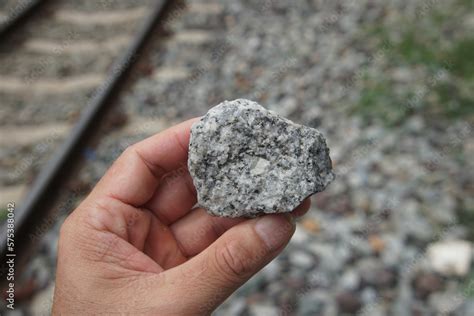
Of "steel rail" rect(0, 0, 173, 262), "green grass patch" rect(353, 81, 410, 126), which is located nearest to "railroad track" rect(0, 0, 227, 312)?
"steel rail" rect(0, 0, 173, 262)

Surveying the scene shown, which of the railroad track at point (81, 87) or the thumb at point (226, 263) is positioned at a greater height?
the thumb at point (226, 263)

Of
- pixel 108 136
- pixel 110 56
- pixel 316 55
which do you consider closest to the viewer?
pixel 108 136

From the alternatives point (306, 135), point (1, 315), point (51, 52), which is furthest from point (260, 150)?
point (51, 52)

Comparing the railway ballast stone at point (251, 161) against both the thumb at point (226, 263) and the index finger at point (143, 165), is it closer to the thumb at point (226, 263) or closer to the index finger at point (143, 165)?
the thumb at point (226, 263)

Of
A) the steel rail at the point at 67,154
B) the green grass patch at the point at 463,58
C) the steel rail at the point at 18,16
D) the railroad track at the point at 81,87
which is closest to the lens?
the steel rail at the point at 67,154

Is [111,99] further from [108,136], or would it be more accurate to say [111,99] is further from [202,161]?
[202,161]

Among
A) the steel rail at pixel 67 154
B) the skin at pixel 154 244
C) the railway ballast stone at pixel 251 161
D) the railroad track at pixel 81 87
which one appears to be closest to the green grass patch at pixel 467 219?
the skin at pixel 154 244
